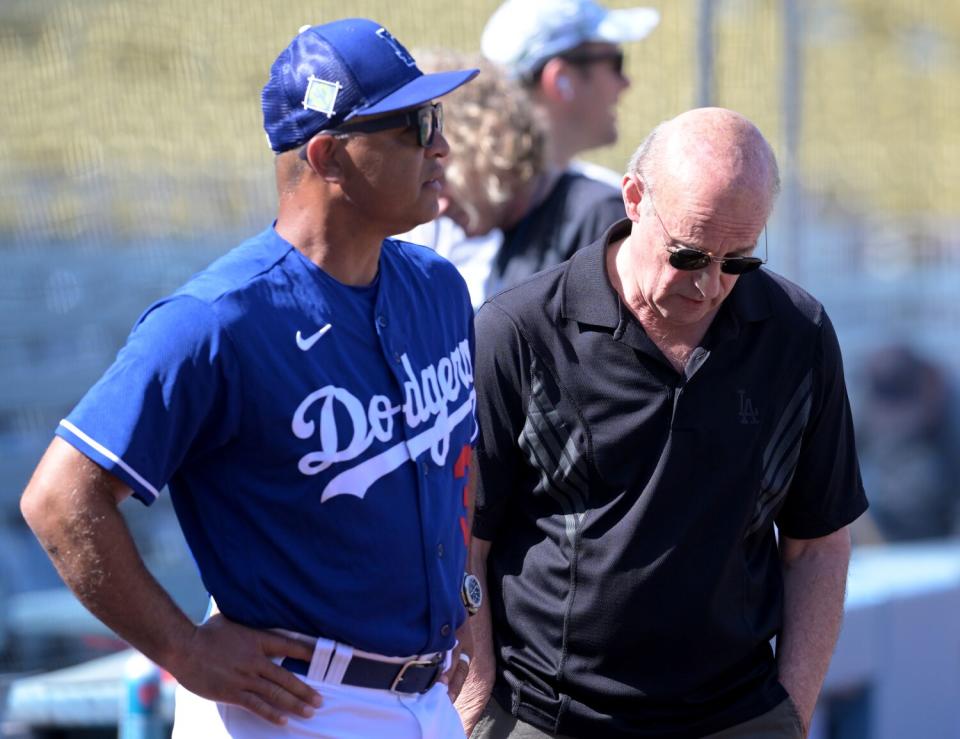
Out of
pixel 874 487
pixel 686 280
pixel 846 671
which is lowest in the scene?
pixel 874 487

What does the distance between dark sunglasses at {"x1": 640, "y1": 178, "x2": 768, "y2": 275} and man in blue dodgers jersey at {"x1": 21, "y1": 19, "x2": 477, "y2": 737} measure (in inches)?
17.1

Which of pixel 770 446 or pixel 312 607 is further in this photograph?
pixel 770 446

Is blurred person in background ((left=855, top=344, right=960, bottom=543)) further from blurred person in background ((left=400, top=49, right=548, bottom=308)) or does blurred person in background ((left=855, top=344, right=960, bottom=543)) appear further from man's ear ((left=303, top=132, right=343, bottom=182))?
man's ear ((left=303, top=132, right=343, bottom=182))

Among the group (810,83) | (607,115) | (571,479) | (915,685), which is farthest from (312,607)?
(810,83)

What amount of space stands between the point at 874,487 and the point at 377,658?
564 cm

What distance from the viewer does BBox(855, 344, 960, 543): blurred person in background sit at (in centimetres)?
762

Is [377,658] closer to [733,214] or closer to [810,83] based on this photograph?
[733,214]

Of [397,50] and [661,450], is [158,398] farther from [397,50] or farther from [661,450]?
[661,450]

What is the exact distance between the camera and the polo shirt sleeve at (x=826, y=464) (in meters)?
2.71

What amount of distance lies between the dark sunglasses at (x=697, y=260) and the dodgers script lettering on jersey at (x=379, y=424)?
43 cm

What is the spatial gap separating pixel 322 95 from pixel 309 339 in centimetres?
39

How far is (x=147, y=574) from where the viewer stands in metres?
2.15

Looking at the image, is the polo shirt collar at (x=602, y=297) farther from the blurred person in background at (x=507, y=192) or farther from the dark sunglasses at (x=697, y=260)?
the blurred person in background at (x=507, y=192)

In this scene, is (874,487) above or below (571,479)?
below
